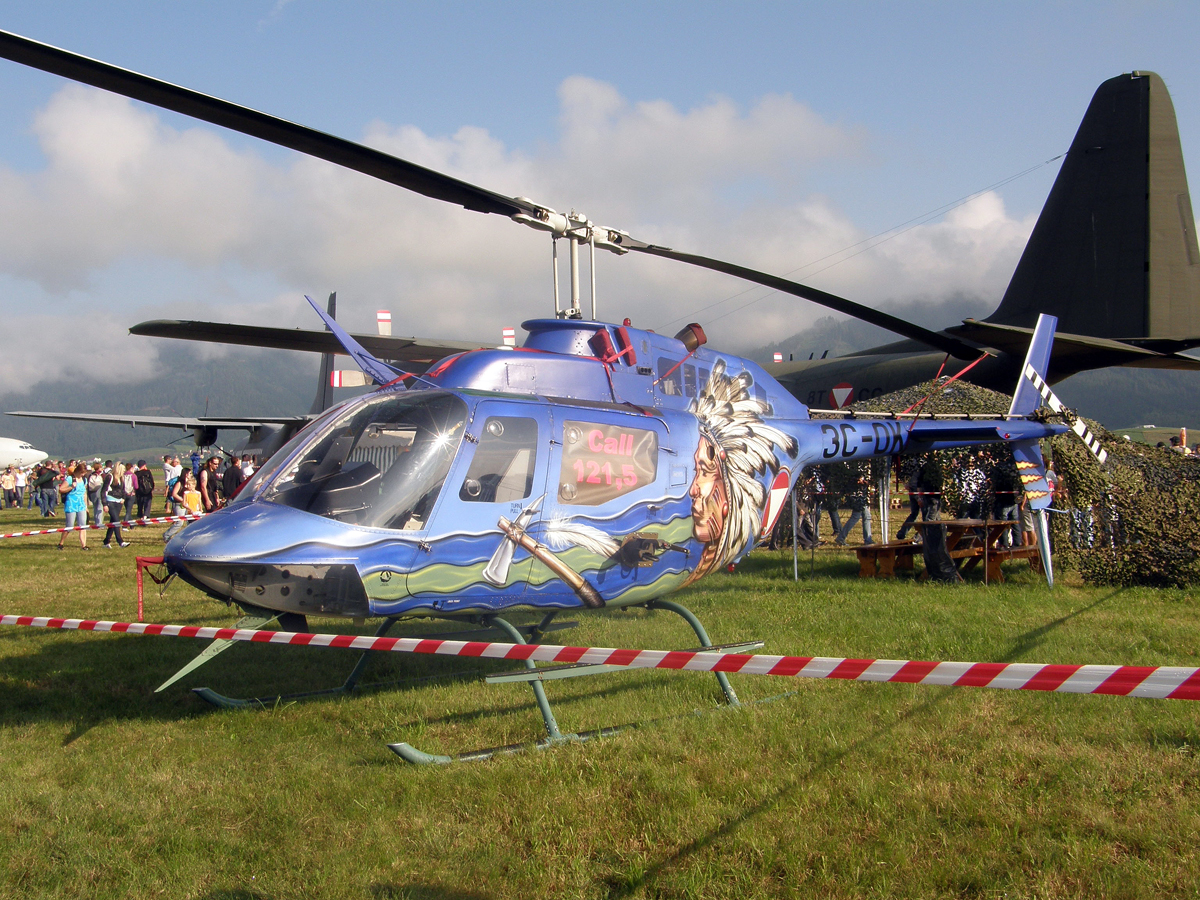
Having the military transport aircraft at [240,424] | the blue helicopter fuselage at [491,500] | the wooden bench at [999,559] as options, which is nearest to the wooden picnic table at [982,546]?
the wooden bench at [999,559]

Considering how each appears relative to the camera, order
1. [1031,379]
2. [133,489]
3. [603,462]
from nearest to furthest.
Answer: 1. [603,462]
2. [1031,379]
3. [133,489]

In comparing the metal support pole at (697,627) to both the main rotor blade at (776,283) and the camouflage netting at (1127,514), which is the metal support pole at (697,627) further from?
the camouflage netting at (1127,514)

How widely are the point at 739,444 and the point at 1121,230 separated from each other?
13230 mm

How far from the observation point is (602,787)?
418 cm

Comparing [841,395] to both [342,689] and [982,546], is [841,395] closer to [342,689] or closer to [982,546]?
[982,546]

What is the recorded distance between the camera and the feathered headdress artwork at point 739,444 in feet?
21.0

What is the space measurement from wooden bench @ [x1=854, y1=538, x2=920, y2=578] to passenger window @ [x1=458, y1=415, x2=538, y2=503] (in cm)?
808

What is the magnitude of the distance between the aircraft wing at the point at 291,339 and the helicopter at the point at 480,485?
2.67 meters

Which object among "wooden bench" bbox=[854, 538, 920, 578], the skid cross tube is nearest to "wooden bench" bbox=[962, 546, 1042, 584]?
"wooden bench" bbox=[854, 538, 920, 578]

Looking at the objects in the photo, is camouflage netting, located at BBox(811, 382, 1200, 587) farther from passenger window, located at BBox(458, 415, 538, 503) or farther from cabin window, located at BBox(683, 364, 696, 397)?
passenger window, located at BBox(458, 415, 538, 503)

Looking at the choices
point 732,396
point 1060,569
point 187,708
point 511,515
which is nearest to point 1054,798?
point 511,515

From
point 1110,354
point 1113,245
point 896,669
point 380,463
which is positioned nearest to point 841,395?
point 1110,354

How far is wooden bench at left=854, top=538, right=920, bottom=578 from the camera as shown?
11.7 metres

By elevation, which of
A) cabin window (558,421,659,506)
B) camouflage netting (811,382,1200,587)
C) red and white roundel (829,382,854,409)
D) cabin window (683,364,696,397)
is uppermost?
red and white roundel (829,382,854,409)
